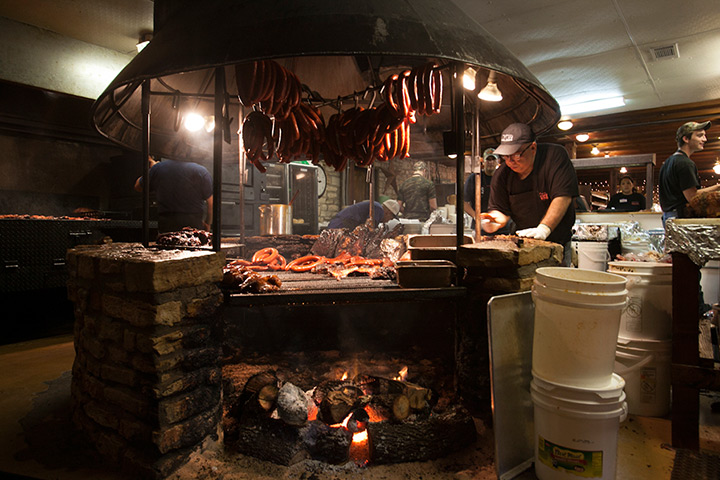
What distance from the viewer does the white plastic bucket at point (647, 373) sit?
3.12 m

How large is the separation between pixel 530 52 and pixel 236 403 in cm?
754

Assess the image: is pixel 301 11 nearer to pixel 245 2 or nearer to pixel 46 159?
pixel 245 2

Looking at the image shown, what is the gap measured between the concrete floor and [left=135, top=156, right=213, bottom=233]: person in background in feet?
8.73

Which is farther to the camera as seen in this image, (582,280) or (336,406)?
(336,406)

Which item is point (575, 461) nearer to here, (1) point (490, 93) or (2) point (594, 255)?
(1) point (490, 93)

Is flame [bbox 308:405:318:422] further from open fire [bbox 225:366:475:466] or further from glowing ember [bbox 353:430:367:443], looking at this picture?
glowing ember [bbox 353:430:367:443]

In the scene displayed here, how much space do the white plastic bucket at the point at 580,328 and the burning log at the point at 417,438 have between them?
0.76 meters

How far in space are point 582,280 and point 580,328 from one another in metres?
0.31

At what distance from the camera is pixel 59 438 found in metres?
2.77

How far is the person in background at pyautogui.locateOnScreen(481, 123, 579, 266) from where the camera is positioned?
4.16m

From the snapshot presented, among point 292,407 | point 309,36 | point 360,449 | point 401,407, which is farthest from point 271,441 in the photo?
point 309,36

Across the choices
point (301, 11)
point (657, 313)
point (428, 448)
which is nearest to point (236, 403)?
point (428, 448)

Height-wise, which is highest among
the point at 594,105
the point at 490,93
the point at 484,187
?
the point at 594,105

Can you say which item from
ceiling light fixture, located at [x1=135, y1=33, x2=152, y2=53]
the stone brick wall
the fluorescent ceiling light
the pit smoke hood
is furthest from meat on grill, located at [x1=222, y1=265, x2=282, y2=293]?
the fluorescent ceiling light
